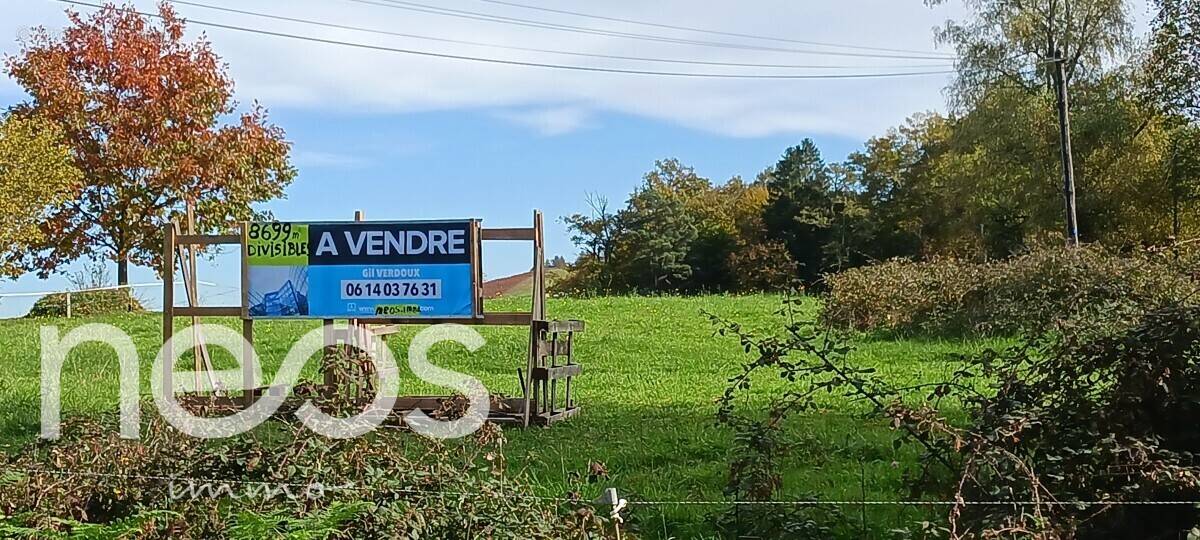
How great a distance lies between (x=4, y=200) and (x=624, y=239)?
27995mm

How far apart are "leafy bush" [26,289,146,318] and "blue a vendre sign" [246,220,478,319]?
60.9ft

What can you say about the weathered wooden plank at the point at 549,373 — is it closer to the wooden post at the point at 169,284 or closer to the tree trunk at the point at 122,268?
the wooden post at the point at 169,284

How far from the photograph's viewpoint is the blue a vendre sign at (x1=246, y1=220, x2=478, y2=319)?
9766 mm

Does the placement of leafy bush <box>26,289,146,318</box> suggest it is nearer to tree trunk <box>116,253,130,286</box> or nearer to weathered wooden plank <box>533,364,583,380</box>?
tree trunk <box>116,253,130,286</box>

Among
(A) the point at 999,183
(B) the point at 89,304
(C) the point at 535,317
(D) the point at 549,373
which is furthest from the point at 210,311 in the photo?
(A) the point at 999,183

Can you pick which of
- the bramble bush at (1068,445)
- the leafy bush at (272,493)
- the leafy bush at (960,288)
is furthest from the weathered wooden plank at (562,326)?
the leafy bush at (960,288)

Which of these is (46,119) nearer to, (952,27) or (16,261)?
(16,261)

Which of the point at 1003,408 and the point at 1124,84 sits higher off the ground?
the point at 1124,84

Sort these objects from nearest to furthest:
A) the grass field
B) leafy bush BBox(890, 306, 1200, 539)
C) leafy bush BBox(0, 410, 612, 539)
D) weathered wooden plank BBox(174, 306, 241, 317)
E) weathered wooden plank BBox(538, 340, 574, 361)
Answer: leafy bush BBox(0, 410, 612, 539) < leafy bush BBox(890, 306, 1200, 539) < the grass field < weathered wooden plank BBox(538, 340, 574, 361) < weathered wooden plank BBox(174, 306, 241, 317)

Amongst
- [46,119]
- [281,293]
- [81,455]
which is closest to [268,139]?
[46,119]

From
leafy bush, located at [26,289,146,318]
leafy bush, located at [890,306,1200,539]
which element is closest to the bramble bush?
leafy bush, located at [890,306,1200,539]

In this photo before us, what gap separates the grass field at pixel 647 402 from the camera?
7.05 metres

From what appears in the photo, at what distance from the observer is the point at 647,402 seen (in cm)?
1130

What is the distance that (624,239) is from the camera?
4928 cm
